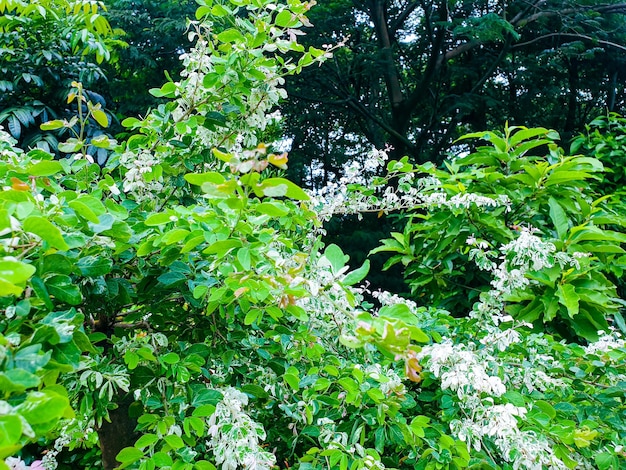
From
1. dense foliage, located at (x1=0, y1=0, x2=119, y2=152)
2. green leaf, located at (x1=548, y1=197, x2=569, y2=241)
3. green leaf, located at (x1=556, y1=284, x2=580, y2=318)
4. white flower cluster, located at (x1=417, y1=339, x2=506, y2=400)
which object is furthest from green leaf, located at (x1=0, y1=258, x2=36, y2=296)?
dense foliage, located at (x1=0, y1=0, x2=119, y2=152)

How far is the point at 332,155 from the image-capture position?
21.9 ft

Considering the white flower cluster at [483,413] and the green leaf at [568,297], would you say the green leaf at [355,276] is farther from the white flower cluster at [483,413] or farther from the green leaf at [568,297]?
the green leaf at [568,297]

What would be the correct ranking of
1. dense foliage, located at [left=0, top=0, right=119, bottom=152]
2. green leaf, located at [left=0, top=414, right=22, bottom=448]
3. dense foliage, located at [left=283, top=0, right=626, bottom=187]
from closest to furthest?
1. green leaf, located at [left=0, top=414, right=22, bottom=448]
2. dense foliage, located at [left=0, top=0, right=119, bottom=152]
3. dense foliage, located at [left=283, top=0, right=626, bottom=187]

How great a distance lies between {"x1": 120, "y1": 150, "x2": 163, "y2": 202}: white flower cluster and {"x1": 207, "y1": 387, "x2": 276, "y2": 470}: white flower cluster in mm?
591

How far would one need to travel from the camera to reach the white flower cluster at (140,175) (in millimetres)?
1226

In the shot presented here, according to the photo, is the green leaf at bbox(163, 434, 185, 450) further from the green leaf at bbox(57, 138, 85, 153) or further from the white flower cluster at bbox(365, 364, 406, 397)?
the green leaf at bbox(57, 138, 85, 153)

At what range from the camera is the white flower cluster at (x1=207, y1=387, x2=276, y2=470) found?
0.87m

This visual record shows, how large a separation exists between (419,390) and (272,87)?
0.97 m

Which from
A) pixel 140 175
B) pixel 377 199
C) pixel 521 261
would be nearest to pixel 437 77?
pixel 377 199

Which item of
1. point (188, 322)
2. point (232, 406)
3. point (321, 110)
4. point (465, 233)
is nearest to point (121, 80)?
point (321, 110)

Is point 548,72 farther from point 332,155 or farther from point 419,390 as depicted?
point 419,390

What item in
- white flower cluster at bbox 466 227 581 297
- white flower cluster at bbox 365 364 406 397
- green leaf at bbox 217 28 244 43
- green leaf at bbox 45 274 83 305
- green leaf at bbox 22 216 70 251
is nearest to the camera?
green leaf at bbox 22 216 70 251

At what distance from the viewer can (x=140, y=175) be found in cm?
125

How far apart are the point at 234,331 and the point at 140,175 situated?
18.4 inches
